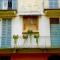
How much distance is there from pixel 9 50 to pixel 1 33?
2.08 meters

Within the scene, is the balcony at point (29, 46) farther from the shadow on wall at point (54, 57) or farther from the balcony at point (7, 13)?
the balcony at point (7, 13)

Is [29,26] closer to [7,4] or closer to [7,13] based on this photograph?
[7,13]

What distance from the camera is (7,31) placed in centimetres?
2286

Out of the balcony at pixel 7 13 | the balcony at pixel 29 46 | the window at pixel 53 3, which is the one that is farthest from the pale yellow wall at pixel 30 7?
the balcony at pixel 29 46

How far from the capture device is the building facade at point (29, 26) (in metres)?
22.1

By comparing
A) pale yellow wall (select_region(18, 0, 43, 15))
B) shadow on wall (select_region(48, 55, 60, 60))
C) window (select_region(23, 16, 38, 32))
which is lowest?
shadow on wall (select_region(48, 55, 60, 60))

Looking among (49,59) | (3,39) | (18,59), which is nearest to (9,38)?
(3,39)

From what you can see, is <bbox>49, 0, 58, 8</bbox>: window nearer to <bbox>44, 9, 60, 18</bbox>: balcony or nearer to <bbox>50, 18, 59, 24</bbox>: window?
<bbox>44, 9, 60, 18</bbox>: balcony

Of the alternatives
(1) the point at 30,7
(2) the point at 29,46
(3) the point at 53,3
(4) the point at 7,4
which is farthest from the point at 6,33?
(3) the point at 53,3

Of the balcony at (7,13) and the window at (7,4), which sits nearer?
the balcony at (7,13)

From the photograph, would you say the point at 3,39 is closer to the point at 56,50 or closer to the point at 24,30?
Result: the point at 24,30

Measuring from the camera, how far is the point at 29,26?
22.9 m

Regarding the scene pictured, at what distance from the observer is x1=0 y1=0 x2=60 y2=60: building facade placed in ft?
72.4

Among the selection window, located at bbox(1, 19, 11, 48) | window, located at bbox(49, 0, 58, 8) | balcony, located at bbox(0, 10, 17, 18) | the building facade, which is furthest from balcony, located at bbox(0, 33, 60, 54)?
window, located at bbox(49, 0, 58, 8)
